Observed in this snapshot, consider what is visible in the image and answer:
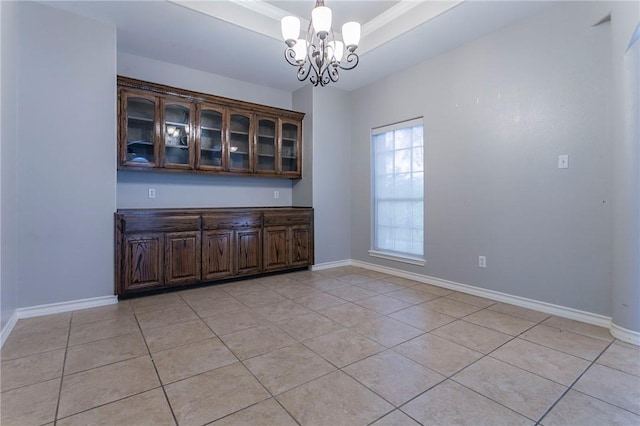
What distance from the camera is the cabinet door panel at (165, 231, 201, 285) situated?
333cm

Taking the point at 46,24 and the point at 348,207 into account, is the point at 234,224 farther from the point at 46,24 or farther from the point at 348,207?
the point at 46,24

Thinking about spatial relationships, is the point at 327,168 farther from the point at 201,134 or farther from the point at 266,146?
the point at 201,134

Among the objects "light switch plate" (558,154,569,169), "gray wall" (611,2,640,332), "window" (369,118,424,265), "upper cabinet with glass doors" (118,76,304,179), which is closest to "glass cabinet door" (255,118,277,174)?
"upper cabinet with glass doors" (118,76,304,179)

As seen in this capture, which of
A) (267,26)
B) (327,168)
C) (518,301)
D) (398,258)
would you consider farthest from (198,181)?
(518,301)

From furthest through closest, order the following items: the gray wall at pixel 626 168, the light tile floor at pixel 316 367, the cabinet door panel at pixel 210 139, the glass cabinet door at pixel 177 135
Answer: the cabinet door panel at pixel 210 139 → the glass cabinet door at pixel 177 135 → the gray wall at pixel 626 168 → the light tile floor at pixel 316 367

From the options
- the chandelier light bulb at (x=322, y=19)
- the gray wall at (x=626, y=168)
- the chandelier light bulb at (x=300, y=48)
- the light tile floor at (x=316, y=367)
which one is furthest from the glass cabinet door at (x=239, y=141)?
the gray wall at (x=626, y=168)

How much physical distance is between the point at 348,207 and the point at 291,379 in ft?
11.1

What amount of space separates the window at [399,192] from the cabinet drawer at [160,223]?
2.48 meters

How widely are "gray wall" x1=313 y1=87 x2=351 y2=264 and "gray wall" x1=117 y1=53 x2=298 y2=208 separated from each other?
0.63 metres

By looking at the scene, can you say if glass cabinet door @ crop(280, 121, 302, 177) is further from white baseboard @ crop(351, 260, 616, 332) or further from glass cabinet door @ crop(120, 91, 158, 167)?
white baseboard @ crop(351, 260, 616, 332)

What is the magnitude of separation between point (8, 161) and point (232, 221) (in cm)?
199

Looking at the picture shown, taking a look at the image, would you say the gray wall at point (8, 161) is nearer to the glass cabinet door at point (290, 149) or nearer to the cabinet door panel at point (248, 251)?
the cabinet door panel at point (248, 251)

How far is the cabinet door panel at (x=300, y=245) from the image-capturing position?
4289mm

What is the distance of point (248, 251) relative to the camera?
3.90m
